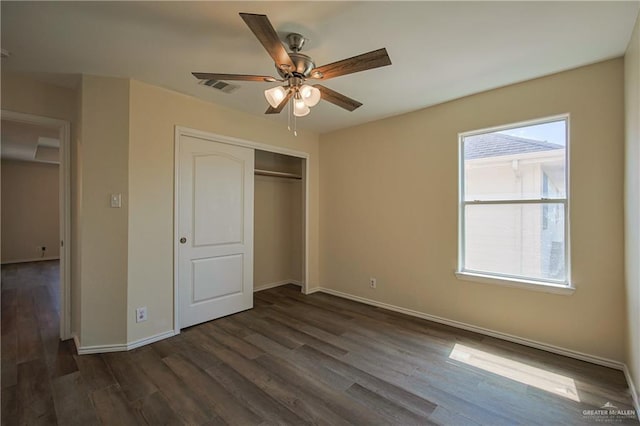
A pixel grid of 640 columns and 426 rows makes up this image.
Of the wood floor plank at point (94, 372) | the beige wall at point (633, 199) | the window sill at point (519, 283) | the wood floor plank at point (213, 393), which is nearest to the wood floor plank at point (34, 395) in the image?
the wood floor plank at point (94, 372)

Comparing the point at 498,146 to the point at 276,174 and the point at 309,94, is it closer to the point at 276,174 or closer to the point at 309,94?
the point at 309,94

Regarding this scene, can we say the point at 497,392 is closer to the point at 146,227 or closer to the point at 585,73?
the point at 585,73

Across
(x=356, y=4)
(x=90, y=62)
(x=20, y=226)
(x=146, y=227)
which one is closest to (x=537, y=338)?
(x=356, y=4)

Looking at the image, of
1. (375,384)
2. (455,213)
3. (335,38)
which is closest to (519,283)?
(455,213)

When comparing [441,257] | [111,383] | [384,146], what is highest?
[384,146]

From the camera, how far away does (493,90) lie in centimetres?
282

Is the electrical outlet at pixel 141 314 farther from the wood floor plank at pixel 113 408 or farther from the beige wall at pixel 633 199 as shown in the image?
the beige wall at pixel 633 199

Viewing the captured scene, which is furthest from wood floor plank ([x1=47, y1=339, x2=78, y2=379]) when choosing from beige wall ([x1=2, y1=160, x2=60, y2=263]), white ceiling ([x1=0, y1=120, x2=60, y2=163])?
beige wall ([x1=2, y1=160, x2=60, y2=263])

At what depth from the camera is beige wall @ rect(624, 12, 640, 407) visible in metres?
1.80

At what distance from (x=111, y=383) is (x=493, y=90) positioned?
4270 millimetres

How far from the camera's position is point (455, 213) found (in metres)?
3.10

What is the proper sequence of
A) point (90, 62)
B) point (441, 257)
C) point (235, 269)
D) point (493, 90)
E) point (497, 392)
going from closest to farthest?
point (497, 392) → point (90, 62) → point (493, 90) → point (441, 257) → point (235, 269)

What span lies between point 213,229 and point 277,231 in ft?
5.30

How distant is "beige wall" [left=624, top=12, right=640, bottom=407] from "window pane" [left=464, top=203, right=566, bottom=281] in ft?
1.55
